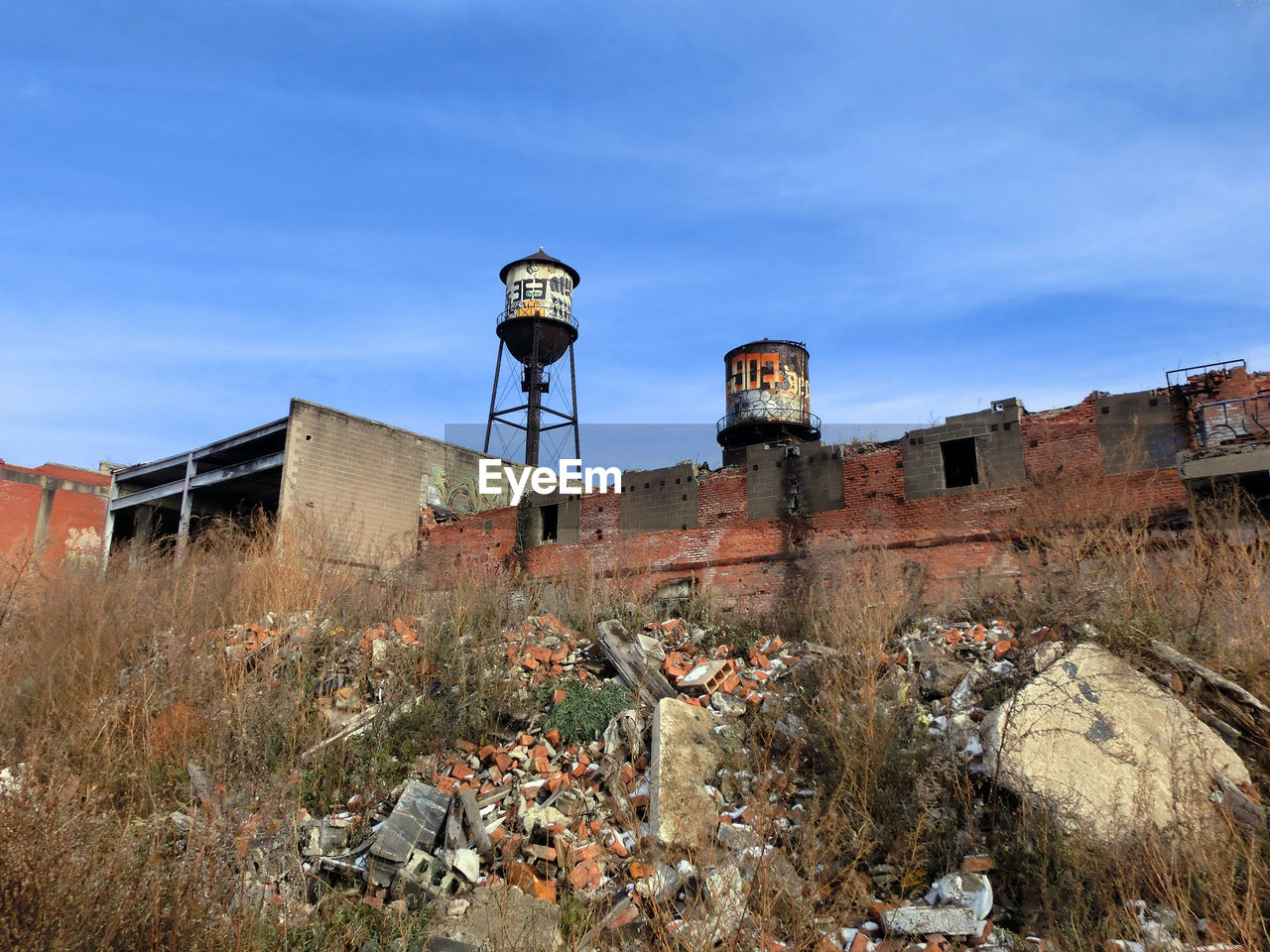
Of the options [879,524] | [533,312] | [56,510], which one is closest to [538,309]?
[533,312]

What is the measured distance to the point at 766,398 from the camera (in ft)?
75.1

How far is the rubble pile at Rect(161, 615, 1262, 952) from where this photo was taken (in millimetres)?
4590

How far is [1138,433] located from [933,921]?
1004cm

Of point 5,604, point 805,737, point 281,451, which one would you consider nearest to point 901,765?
point 805,737

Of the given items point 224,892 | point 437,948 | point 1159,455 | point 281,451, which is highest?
point 281,451

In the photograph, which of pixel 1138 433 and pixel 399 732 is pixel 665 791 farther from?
pixel 1138 433

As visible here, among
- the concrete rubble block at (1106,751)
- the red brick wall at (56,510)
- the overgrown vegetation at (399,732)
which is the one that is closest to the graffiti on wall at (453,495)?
the overgrown vegetation at (399,732)

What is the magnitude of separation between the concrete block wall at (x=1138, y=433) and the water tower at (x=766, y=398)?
35.1 feet

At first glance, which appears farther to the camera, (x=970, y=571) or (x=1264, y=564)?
(x=970, y=571)

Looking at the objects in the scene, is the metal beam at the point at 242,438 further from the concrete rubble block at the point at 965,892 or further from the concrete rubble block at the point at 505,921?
the concrete rubble block at the point at 965,892

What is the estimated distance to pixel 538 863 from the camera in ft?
18.3

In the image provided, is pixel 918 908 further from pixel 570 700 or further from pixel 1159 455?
pixel 1159 455

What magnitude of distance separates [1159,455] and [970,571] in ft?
10.4

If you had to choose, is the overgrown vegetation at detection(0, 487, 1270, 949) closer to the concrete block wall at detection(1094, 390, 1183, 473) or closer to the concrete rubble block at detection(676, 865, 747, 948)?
the concrete rubble block at detection(676, 865, 747, 948)
